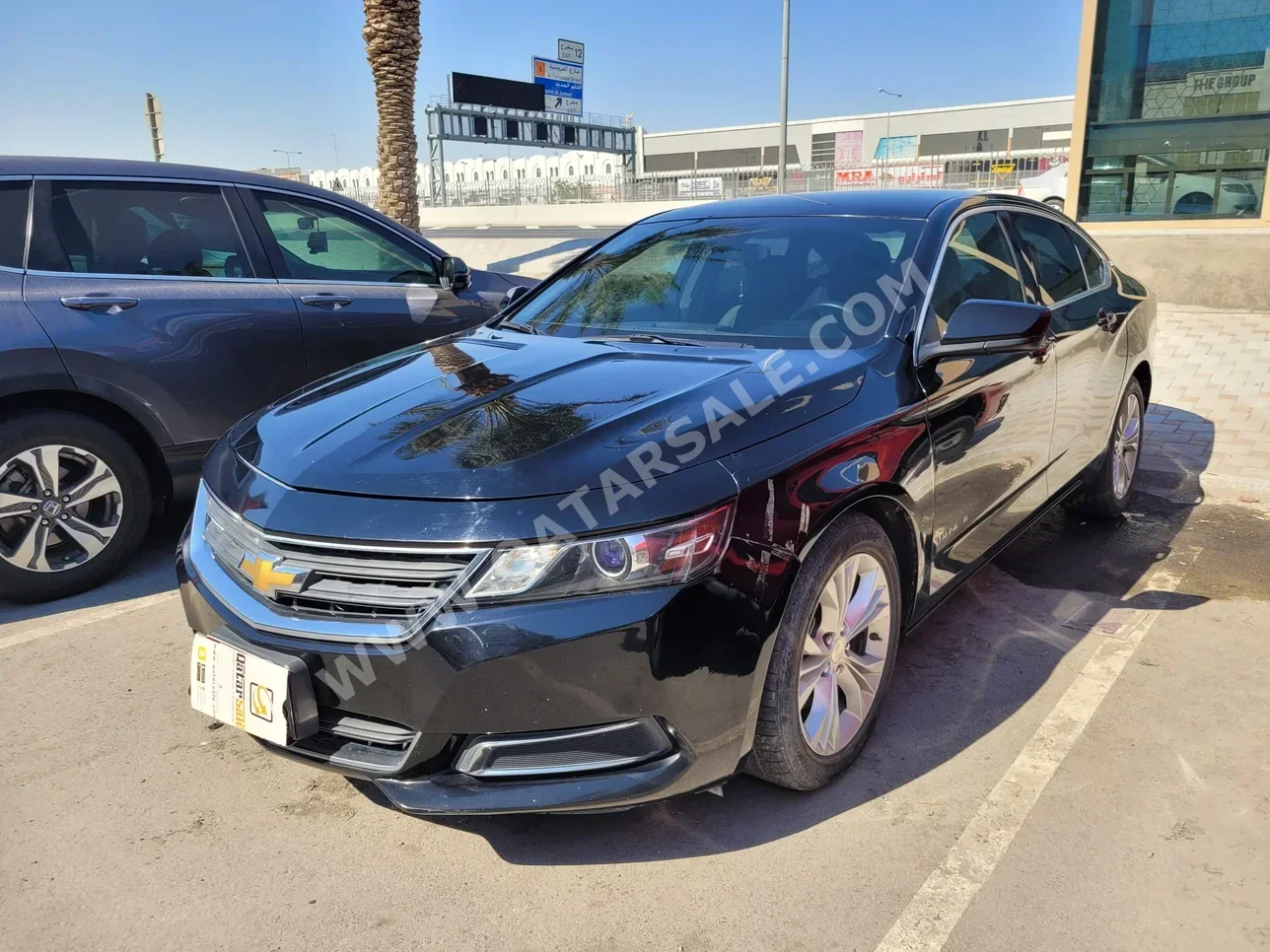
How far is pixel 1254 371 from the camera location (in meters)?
7.76

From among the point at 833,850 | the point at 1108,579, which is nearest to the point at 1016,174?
the point at 1108,579

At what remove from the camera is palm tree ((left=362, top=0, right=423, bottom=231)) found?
13.1m

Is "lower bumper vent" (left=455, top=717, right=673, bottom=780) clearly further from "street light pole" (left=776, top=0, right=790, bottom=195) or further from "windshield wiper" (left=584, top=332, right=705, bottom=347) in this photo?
"street light pole" (left=776, top=0, right=790, bottom=195)

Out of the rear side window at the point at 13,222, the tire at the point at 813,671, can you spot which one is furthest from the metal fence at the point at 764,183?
the tire at the point at 813,671

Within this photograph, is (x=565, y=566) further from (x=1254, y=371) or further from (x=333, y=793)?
(x=1254, y=371)

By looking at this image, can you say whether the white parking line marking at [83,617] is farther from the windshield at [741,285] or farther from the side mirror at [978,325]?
the side mirror at [978,325]

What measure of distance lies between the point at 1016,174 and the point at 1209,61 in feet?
96.2

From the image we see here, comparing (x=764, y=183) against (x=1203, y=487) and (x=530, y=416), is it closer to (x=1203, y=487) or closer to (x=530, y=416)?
(x=1203, y=487)

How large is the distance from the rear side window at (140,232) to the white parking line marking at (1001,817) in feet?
12.8

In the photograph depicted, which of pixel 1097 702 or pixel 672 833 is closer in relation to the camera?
pixel 672 833

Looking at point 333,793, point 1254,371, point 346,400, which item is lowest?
point 333,793

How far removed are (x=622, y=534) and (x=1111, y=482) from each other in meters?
3.62

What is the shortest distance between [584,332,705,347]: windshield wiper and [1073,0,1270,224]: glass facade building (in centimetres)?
1054

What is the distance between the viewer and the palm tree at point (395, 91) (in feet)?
42.8
